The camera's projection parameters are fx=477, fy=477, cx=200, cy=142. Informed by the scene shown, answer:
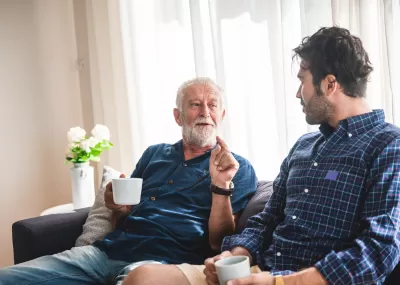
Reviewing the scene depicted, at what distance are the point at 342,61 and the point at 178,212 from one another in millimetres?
839

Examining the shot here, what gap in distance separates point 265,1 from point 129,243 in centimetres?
127

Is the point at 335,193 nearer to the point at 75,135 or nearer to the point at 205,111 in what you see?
the point at 205,111

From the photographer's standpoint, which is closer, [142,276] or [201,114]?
A: [142,276]

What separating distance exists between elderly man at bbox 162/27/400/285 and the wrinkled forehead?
1.96 ft

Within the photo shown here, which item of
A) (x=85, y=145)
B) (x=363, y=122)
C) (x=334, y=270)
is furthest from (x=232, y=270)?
(x=85, y=145)

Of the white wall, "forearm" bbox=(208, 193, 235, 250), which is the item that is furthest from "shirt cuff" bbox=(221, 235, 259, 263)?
the white wall

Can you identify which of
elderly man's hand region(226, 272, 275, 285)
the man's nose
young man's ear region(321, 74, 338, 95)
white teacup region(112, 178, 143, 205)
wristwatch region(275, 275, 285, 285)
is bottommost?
wristwatch region(275, 275, 285, 285)

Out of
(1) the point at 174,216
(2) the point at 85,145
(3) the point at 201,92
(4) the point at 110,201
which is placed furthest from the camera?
(2) the point at 85,145

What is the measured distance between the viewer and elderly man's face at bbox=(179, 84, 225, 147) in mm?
2023

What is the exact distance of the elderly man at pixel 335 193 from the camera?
3.84ft

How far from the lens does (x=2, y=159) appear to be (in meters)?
3.24

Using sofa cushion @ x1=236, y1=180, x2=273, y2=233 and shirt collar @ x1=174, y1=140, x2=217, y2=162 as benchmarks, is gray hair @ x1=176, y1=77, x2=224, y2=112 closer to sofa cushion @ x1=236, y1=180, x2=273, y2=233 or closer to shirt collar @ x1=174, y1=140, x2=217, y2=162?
shirt collar @ x1=174, y1=140, x2=217, y2=162

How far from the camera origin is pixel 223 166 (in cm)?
172

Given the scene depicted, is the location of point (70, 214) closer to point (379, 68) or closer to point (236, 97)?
point (236, 97)
